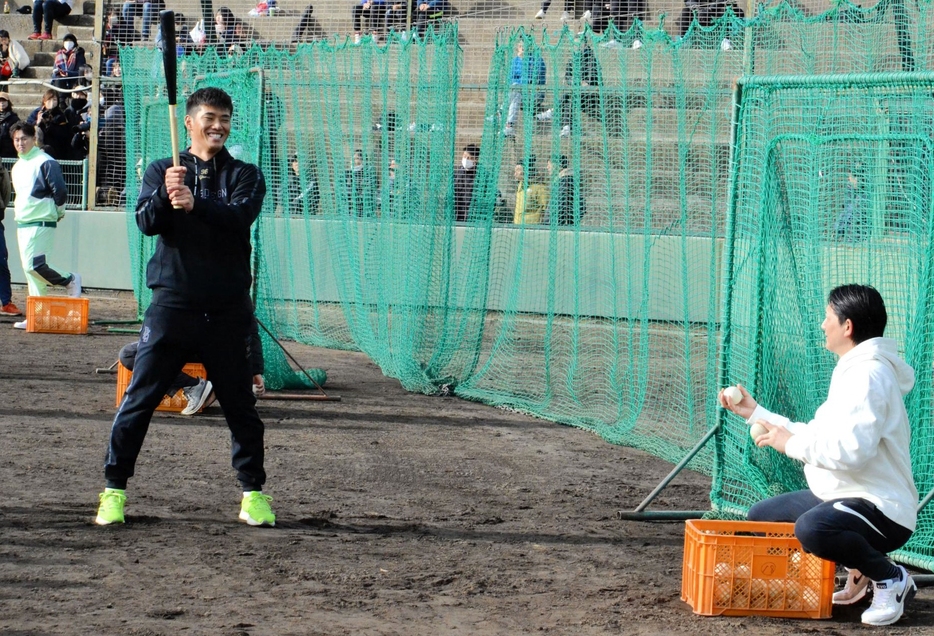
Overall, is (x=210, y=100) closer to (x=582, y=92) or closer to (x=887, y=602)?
(x=887, y=602)

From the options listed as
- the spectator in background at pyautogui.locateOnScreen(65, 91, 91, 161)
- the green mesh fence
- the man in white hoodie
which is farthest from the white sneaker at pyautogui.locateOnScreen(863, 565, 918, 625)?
the spectator in background at pyautogui.locateOnScreen(65, 91, 91, 161)

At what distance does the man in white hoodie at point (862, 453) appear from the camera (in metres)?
4.59

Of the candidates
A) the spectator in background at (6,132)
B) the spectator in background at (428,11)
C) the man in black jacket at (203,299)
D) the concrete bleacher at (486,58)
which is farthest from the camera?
the spectator in background at (6,132)

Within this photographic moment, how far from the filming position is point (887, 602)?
4.73 metres

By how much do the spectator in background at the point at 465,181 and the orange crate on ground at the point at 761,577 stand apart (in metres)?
6.05

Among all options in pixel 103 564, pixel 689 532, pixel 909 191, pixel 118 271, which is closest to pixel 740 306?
pixel 909 191

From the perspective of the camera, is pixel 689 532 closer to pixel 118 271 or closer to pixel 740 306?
pixel 740 306

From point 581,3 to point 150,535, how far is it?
12065 mm

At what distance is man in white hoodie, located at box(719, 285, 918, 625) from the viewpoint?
4586 millimetres

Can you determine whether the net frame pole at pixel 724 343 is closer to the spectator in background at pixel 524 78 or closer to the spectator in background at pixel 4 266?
the spectator in background at pixel 524 78

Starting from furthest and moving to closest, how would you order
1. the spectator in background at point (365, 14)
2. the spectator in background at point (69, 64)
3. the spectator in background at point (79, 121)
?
the spectator in background at point (69, 64) < the spectator in background at point (79, 121) < the spectator in background at point (365, 14)

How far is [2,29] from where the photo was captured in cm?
2377

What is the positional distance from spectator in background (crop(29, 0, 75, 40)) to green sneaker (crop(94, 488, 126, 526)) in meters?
19.9

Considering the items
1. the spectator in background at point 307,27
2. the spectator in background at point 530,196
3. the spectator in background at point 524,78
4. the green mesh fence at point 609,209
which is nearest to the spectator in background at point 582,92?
the green mesh fence at point 609,209
